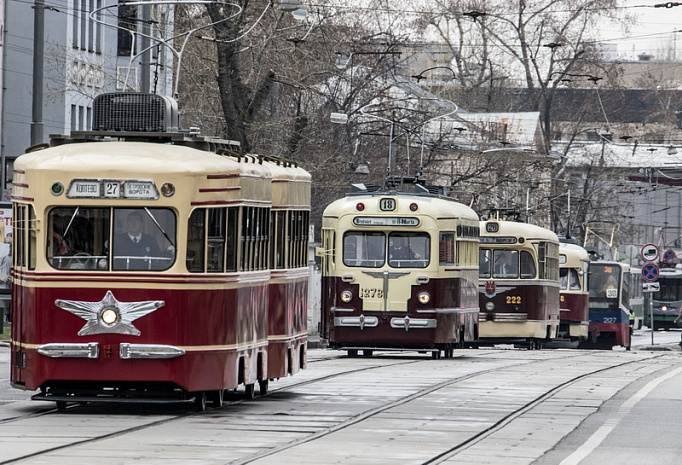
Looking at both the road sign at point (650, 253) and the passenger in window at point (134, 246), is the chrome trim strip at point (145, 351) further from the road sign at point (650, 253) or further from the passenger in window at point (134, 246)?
the road sign at point (650, 253)

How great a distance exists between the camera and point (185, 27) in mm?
45750

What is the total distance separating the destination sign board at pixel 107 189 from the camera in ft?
48.5

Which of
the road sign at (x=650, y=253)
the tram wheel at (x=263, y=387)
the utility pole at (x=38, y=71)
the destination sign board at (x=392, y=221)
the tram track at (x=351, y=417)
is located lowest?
the tram track at (x=351, y=417)

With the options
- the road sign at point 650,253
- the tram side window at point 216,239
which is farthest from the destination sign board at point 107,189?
the road sign at point 650,253

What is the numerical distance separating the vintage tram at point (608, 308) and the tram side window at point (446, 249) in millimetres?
21313

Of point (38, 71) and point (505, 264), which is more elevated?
point (38, 71)

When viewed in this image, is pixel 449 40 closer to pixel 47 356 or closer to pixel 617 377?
pixel 617 377

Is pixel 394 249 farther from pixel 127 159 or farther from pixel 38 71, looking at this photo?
pixel 127 159

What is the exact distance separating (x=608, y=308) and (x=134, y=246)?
35810 millimetres

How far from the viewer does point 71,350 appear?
14.5 m

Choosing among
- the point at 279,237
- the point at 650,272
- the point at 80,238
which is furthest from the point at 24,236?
the point at 650,272

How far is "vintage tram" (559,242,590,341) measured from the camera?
43656 millimetres

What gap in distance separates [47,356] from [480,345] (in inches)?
1046

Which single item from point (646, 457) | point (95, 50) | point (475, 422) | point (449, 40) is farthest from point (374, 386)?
point (449, 40)
